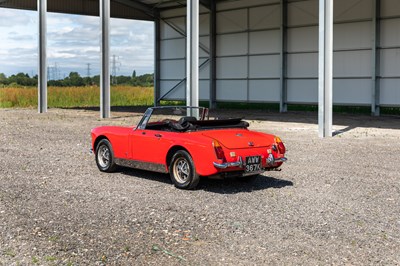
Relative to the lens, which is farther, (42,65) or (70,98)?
(70,98)

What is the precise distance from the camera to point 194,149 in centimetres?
758

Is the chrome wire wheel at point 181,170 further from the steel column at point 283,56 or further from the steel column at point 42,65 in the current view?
the steel column at point 283,56

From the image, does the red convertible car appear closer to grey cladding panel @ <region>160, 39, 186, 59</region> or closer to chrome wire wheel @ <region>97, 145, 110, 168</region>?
chrome wire wheel @ <region>97, 145, 110, 168</region>

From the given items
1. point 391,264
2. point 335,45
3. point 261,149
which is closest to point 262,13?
point 335,45

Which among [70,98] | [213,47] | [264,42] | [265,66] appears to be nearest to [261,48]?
[264,42]

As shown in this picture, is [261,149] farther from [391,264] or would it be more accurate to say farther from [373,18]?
[373,18]

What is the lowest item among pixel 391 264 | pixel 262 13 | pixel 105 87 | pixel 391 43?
pixel 391 264

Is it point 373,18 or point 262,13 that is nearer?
point 373,18

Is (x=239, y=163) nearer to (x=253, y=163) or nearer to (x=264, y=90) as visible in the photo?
(x=253, y=163)

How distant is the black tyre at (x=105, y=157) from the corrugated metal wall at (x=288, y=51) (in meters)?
18.1

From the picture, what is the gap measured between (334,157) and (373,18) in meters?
15.2

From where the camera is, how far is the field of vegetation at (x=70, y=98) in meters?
34.7

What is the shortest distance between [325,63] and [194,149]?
9.16m

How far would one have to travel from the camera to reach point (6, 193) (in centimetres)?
757
